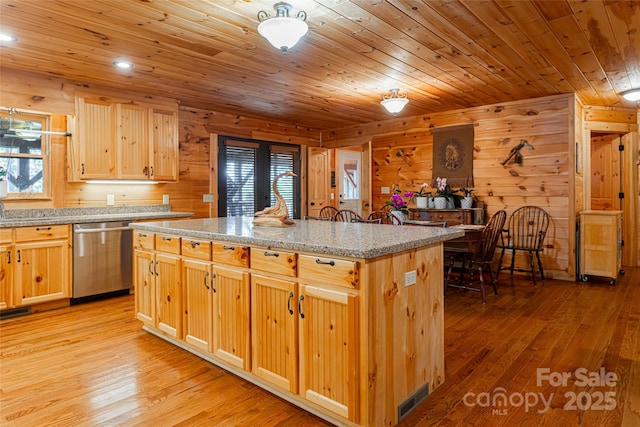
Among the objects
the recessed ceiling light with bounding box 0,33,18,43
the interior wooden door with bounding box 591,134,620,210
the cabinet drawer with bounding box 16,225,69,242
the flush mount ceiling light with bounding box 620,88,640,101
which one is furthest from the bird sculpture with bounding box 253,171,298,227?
the interior wooden door with bounding box 591,134,620,210

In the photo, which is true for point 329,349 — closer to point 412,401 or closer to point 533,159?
point 412,401

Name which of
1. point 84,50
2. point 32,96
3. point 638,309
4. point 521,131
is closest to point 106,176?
point 32,96

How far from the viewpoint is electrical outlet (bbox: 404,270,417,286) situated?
1.92 meters

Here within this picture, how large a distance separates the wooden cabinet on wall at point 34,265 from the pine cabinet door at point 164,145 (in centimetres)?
130

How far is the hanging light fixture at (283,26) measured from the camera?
7.75 ft

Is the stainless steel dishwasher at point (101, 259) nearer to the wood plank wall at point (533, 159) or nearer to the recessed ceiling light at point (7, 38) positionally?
the recessed ceiling light at point (7, 38)

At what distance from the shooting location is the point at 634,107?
5.60m

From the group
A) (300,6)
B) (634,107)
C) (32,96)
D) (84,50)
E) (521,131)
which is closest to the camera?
(300,6)

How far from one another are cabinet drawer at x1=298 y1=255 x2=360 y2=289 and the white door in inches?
232

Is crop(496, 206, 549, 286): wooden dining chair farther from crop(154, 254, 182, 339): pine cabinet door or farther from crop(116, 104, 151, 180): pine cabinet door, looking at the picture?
crop(116, 104, 151, 180): pine cabinet door

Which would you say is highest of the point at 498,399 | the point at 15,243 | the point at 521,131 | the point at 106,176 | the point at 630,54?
the point at 630,54

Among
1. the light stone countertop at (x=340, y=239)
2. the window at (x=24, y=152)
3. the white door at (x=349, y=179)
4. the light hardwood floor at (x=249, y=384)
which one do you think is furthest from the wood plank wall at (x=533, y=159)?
the window at (x=24, y=152)

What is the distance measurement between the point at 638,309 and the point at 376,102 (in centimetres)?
364

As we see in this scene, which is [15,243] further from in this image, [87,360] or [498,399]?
[498,399]
